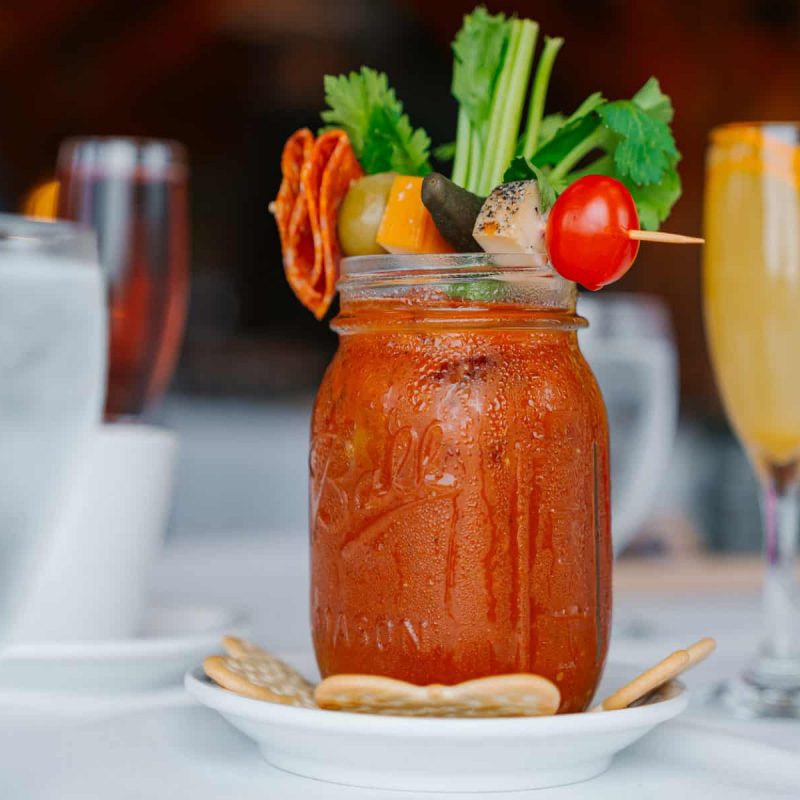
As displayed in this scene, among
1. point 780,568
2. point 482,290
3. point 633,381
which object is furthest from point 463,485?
point 633,381

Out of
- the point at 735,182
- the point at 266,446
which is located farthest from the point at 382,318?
the point at 266,446

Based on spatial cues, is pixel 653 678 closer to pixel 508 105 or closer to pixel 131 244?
pixel 508 105

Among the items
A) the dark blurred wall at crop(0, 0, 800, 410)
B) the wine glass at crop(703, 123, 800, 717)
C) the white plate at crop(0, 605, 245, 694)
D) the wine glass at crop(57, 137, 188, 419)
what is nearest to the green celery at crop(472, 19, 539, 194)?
the wine glass at crop(703, 123, 800, 717)

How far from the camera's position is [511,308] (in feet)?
1.61

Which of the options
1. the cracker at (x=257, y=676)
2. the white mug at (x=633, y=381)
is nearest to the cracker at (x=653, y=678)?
the cracker at (x=257, y=676)

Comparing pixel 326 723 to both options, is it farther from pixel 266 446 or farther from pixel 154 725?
pixel 266 446

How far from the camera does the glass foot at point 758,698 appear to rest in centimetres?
60

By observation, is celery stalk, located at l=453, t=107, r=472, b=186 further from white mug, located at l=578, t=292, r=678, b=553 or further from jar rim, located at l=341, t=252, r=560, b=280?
white mug, located at l=578, t=292, r=678, b=553

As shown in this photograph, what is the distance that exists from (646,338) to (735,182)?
0.20 metres

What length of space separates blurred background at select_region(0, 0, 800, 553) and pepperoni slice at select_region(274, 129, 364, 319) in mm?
3295

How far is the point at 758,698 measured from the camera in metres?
0.61

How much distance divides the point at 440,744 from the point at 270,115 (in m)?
5.94

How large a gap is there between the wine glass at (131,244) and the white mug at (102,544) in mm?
166

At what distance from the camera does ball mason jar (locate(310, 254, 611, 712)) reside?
0.48m
